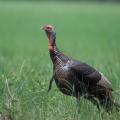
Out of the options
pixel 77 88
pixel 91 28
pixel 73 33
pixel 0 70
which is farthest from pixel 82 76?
pixel 91 28

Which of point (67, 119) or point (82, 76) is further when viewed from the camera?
point (82, 76)

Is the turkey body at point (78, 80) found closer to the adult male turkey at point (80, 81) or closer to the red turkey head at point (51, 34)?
the adult male turkey at point (80, 81)

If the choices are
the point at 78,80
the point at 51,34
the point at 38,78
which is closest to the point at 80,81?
the point at 78,80

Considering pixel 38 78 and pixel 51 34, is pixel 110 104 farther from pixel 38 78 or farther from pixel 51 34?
pixel 38 78

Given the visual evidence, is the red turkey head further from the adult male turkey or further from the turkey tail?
the turkey tail

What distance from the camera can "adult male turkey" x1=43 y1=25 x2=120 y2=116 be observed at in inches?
270

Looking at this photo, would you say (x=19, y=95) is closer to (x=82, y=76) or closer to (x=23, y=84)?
(x=23, y=84)

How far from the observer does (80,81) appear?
6.92 meters

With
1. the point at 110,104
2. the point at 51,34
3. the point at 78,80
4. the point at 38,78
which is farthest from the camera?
the point at 38,78

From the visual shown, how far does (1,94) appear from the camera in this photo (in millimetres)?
6969

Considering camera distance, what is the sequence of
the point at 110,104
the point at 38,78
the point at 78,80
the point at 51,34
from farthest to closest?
the point at 38,78 < the point at 51,34 < the point at 110,104 < the point at 78,80

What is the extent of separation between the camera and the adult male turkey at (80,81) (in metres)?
6.85

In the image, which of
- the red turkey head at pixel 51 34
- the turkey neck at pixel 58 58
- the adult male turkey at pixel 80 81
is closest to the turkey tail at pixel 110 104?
the adult male turkey at pixel 80 81

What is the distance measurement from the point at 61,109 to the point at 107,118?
0.45 meters
